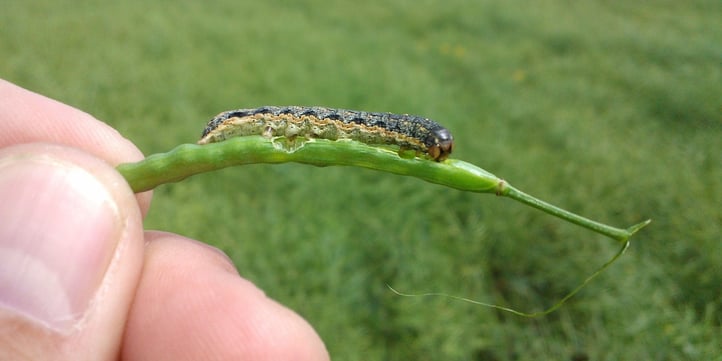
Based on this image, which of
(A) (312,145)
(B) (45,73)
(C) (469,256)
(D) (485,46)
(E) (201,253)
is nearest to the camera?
(A) (312,145)

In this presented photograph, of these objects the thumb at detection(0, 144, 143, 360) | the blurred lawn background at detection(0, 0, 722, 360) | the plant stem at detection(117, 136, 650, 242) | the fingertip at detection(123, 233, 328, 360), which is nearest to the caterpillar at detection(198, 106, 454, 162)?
the plant stem at detection(117, 136, 650, 242)

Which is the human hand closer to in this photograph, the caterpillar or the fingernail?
the fingernail

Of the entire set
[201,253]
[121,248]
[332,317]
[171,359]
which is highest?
[121,248]

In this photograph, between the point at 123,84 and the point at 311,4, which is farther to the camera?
the point at 311,4

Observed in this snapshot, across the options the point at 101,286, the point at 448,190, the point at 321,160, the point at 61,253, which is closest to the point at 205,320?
the point at 101,286

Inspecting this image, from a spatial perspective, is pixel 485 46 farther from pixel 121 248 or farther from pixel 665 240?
pixel 121 248

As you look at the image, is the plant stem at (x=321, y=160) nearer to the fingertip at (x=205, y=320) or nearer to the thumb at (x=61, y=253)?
the thumb at (x=61, y=253)

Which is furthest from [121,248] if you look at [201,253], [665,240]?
[665,240]
